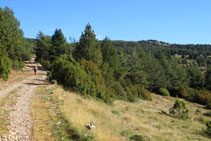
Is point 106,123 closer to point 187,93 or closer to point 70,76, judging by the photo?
point 70,76

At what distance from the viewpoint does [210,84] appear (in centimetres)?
6681

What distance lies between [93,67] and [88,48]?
6.06 metres

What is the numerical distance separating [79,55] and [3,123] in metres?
21.2

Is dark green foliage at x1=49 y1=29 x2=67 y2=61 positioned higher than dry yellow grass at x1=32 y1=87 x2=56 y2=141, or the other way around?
dark green foliage at x1=49 y1=29 x2=67 y2=61

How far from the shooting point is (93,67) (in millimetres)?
21672

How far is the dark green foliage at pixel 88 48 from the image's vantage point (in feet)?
88.2

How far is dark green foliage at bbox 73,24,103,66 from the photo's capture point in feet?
88.2

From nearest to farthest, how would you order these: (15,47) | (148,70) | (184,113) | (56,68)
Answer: (56,68) → (184,113) → (15,47) → (148,70)

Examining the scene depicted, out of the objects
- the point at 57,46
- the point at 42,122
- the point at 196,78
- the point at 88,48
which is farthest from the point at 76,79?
the point at 196,78

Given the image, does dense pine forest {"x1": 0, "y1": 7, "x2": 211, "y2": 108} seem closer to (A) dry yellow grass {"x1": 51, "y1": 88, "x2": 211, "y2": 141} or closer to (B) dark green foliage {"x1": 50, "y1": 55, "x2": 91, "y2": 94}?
(B) dark green foliage {"x1": 50, "y1": 55, "x2": 91, "y2": 94}

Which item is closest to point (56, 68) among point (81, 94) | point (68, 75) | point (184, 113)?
point (68, 75)

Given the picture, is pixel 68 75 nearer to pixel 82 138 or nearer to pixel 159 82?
pixel 82 138

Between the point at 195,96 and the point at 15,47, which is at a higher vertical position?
the point at 15,47

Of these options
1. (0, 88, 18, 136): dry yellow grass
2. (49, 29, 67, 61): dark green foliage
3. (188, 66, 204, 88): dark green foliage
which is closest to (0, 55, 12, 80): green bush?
(0, 88, 18, 136): dry yellow grass
